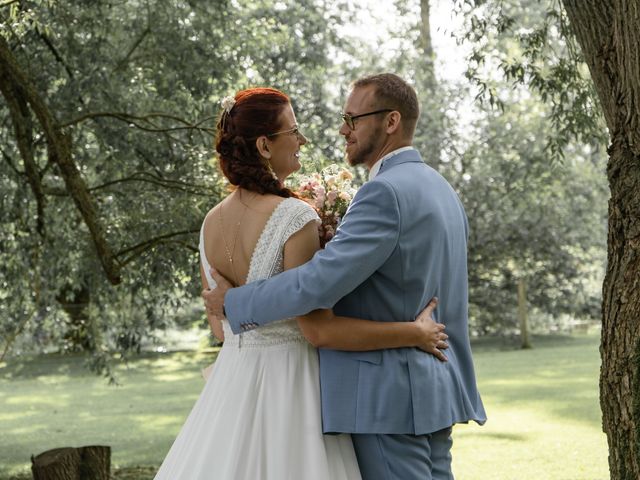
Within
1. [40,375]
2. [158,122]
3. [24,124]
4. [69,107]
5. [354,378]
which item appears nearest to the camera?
[354,378]

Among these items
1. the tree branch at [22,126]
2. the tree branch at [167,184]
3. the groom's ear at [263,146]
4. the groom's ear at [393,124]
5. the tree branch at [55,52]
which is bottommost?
the groom's ear at [263,146]

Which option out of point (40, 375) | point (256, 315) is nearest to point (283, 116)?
point (256, 315)

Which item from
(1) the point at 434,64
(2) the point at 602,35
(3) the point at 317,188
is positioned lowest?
(3) the point at 317,188

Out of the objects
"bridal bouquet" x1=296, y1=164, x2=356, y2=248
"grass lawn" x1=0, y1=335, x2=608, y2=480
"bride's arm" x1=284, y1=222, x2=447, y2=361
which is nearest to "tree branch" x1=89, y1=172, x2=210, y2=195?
"grass lawn" x1=0, y1=335, x2=608, y2=480

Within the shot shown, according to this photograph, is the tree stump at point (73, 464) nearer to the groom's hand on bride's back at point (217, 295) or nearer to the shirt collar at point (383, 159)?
the groom's hand on bride's back at point (217, 295)

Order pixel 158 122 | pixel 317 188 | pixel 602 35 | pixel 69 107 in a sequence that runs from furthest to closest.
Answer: pixel 158 122
pixel 69 107
pixel 602 35
pixel 317 188

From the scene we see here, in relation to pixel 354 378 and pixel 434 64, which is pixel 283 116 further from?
pixel 434 64

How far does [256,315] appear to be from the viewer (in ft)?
10.4

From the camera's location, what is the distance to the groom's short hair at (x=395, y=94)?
10.6ft

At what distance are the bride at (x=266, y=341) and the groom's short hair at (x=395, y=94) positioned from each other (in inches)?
12.1

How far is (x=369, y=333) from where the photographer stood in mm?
3082

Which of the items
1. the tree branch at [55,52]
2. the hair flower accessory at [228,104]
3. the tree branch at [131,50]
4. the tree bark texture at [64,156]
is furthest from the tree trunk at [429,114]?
the hair flower accessory at [228,104]

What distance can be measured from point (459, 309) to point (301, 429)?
0.64 m

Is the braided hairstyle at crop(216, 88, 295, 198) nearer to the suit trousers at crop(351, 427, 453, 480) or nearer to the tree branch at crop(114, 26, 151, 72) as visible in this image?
the suit trousers at crop(351, 427, 453, 480)
